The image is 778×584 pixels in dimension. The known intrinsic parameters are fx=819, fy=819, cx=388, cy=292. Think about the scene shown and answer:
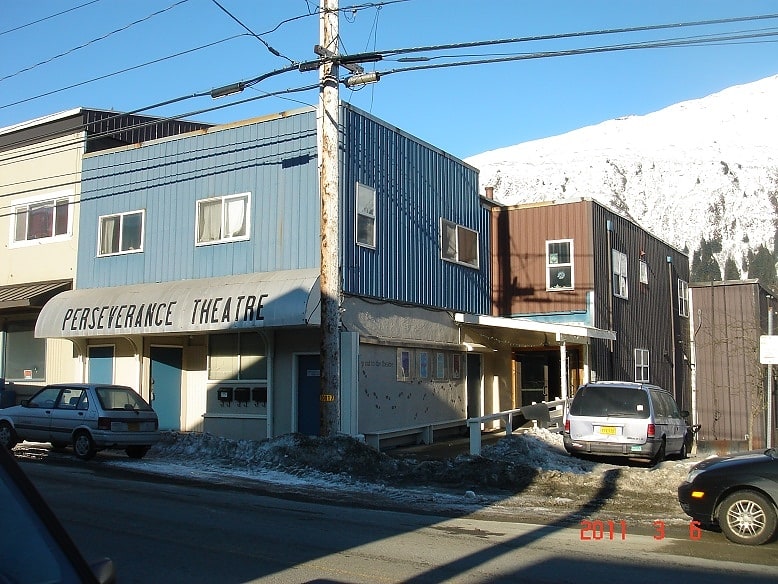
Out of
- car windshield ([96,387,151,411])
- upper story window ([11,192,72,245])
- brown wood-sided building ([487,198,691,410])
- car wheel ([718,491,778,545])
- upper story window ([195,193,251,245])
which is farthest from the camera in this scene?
brown wood-sided building ([487,198,691,410])

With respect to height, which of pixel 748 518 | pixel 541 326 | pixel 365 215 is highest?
pixel 365 215

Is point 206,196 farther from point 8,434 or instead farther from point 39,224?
point 39,224

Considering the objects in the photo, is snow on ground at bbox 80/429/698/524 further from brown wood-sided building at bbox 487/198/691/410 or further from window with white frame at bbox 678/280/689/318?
window with white frame at bbox 678/280/689/318

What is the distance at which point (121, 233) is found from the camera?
22.2 meters

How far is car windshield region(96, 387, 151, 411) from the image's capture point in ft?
55.8

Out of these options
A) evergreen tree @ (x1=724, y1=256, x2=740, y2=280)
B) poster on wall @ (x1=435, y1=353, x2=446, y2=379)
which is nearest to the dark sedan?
poster on wall @ (x1=435, y1=353, x2=446, y2=379)

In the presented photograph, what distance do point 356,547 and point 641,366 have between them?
70.9ft

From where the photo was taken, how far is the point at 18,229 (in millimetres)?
25344

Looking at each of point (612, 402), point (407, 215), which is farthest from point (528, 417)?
point (407, 215)

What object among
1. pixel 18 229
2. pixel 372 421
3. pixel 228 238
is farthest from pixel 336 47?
pixel 18 229

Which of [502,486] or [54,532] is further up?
[54,532]

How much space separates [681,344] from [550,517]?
2369cm

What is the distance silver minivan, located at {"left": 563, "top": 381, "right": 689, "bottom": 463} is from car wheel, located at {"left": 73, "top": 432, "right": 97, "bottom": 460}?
9.62 meters

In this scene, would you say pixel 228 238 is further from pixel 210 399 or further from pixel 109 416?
pixel 109 416
